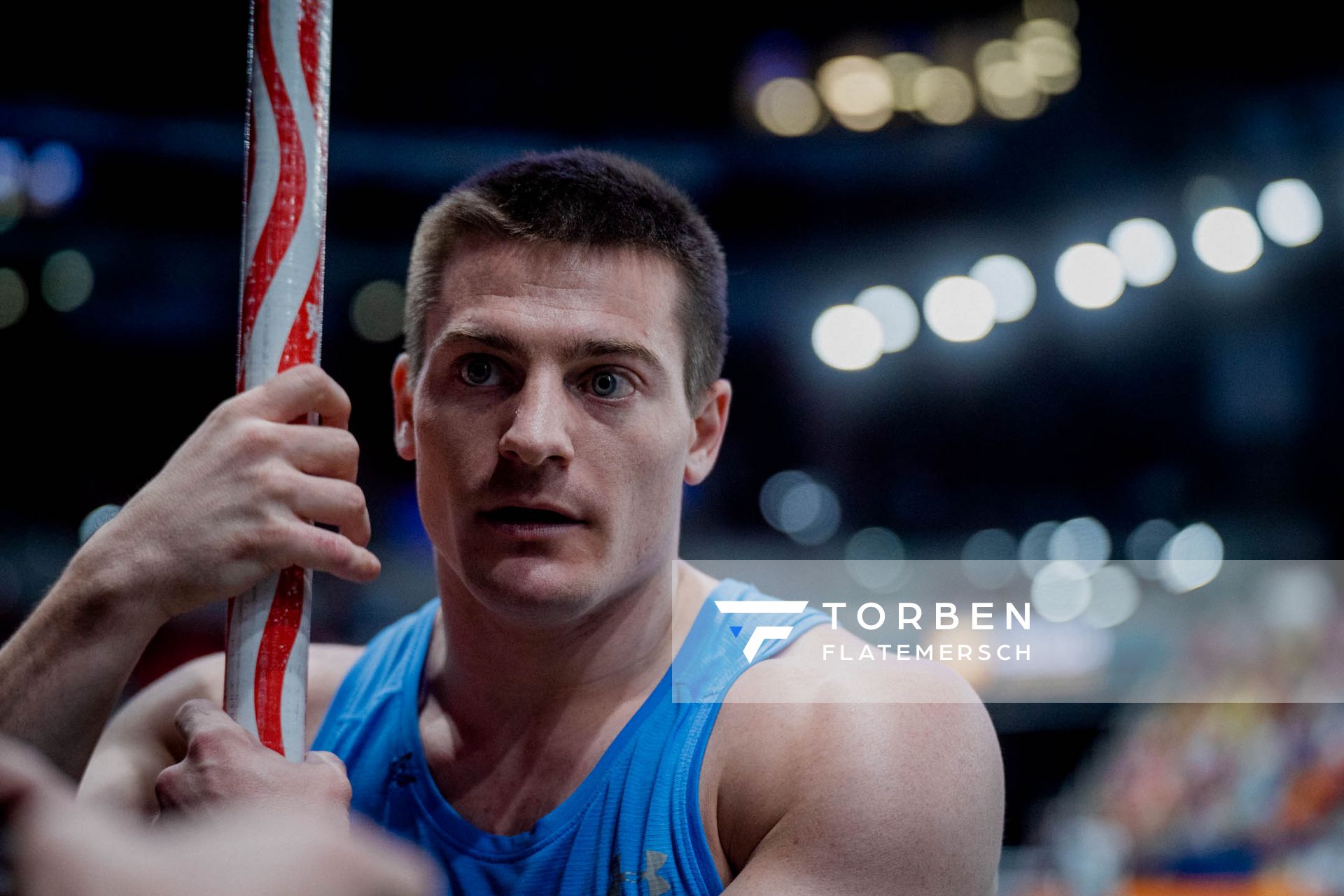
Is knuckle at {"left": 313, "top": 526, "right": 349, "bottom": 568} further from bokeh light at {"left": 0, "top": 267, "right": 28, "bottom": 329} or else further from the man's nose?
bokeh light at {"left": 0, "top": 267, "right": 28, "bottom": 329}

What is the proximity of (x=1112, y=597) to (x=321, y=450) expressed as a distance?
464 inches

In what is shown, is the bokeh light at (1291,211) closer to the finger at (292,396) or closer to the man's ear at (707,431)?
the man's ear at (707,431)

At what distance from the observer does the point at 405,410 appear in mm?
1729

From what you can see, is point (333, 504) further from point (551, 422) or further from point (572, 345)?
point (572, 345)

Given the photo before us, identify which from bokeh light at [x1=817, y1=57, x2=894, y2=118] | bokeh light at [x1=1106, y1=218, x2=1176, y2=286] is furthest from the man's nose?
bokeh light at [x1=1106, y1=218, x2=1176, y2=286]

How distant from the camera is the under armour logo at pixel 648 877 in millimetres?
1345

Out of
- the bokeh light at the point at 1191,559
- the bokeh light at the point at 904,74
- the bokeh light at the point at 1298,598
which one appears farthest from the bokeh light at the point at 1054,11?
the bokeh light at the point at 1191,559

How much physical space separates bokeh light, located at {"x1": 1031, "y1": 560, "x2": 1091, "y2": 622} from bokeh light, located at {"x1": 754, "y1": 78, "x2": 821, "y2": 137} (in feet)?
25.1

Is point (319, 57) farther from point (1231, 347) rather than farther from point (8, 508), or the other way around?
point (8, 508)

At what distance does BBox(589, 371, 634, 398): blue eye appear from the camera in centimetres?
145

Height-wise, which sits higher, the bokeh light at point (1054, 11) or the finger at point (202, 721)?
the bokeh light at point (1054, 11)

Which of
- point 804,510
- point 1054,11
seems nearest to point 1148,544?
point 804,510

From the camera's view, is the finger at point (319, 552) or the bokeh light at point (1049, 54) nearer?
the finger at point (319, 552)

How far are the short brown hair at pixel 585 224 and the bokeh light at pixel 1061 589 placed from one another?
11.4m
